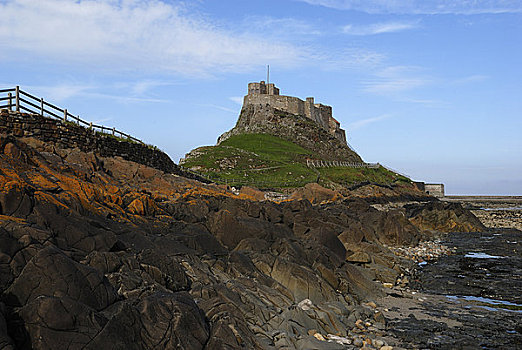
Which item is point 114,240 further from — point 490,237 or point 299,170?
point 299,170

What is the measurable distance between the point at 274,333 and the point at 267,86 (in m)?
129

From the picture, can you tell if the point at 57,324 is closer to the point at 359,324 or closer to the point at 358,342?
the point at 358,342

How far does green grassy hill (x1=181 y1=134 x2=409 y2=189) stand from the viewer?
7775 centimetres

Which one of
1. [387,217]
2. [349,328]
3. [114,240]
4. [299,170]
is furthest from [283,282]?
[299,170]

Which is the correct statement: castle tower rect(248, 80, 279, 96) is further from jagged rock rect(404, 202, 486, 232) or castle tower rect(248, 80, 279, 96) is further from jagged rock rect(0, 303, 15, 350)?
jagged rock rect(0, 303, 15, 350)

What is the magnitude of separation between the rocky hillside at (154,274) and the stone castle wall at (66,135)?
5.82 meters

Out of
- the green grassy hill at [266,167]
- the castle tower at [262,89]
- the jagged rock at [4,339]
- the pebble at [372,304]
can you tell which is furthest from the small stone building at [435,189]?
the jagged rock at [4,339]

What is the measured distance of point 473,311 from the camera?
17.4 meters

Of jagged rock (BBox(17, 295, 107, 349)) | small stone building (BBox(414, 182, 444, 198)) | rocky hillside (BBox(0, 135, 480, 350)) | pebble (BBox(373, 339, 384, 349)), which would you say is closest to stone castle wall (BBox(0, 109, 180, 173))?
rocky hillside (BBox(0, 135, 480, 350))

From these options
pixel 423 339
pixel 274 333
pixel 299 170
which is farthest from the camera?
pixel 299 170

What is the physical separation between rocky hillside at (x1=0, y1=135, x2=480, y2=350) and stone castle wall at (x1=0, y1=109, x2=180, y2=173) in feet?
19.1

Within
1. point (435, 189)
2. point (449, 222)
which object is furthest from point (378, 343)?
point (435, 189)

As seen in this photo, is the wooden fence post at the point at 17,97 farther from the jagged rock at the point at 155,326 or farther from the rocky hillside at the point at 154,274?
the jagged rock at the point at 155,326

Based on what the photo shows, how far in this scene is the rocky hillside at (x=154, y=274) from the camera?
30.1ft
